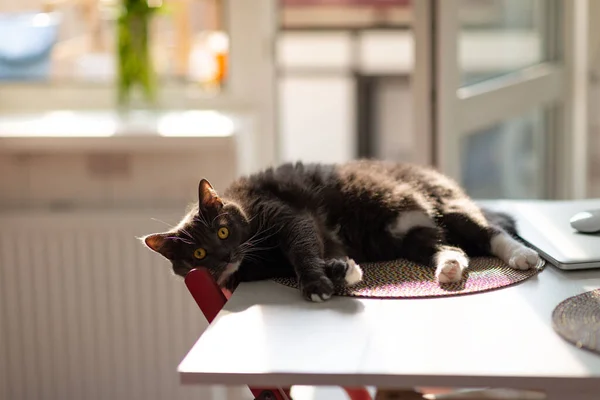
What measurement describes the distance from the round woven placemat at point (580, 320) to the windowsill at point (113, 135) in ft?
4.23

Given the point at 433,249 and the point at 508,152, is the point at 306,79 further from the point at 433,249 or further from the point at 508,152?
the point at 433,249

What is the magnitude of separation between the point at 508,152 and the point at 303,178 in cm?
133

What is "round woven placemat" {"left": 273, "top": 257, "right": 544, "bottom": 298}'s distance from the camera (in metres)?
1.23

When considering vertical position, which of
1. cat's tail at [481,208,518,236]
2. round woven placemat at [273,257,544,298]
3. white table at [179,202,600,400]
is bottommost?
white table at [179,202,600,400]

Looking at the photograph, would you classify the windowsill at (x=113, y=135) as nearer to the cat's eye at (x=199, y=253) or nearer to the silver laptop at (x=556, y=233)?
the silver laptop at (x=556, y=233)

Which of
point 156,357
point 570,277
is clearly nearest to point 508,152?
point 156,357

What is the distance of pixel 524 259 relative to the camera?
1.31 m

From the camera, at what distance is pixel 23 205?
2426mm

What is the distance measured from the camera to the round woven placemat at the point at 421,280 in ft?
4.02

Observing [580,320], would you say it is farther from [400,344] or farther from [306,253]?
[306,253]

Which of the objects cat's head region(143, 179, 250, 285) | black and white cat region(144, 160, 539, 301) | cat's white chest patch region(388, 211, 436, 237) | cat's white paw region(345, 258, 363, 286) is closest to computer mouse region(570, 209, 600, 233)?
black and white cat region(144, 160, 539, 301)

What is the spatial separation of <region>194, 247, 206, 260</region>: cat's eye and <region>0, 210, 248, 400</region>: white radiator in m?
1.04

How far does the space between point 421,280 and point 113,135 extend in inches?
48.2

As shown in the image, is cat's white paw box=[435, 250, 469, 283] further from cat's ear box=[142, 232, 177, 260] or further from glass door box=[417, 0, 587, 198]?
glass door box=[417, 0, 587, 198]
